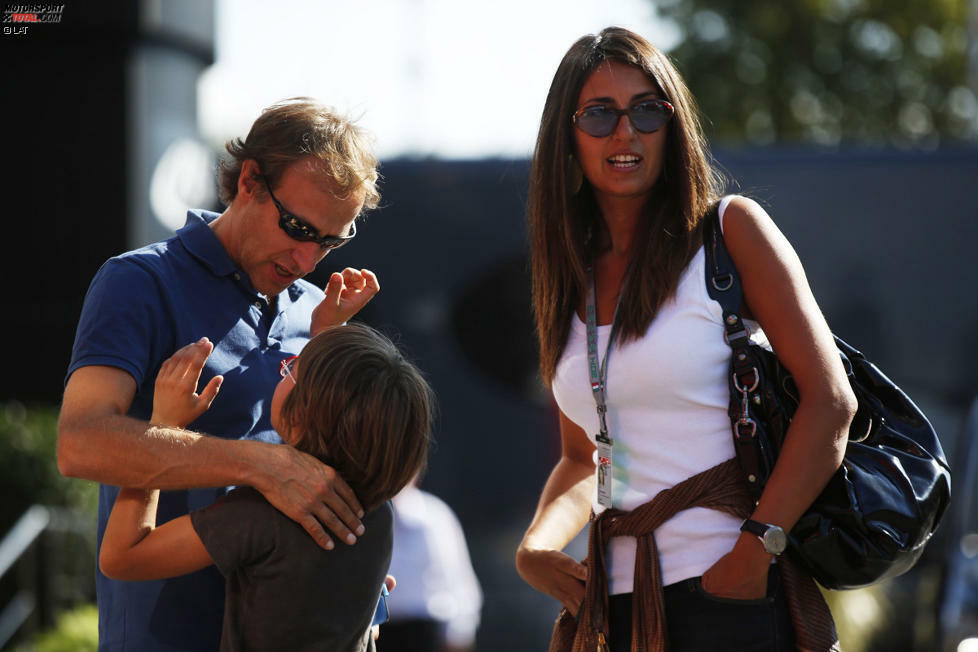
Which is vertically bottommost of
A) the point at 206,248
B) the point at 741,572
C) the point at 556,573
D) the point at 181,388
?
the point at 556,573

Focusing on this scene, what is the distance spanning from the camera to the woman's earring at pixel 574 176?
214 centimetres

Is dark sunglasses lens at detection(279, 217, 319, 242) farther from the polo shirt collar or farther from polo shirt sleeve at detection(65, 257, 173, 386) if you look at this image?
polo shirt sleeve at detection(65, 257, 173, 386)

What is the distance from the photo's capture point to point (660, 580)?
6.01ft

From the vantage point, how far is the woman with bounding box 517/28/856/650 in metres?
1.77

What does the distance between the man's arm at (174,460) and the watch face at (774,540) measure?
69 centimetres

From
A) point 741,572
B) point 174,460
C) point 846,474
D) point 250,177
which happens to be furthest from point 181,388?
point 846,474

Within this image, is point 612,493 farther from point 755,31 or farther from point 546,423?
point 755,31

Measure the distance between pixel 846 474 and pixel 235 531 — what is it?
1049 mm

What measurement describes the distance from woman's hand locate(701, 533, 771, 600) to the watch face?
0.06 feet

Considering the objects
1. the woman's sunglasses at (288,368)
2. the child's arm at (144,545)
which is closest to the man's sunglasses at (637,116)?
the woman's sunglasses at (288,368)

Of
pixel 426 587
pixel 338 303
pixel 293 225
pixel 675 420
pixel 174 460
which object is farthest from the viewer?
pixel 426 587

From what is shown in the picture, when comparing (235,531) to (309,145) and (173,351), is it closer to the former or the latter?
(173,351)

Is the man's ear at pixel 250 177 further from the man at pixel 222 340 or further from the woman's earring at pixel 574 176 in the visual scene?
the woman's earring at pixel 574 176

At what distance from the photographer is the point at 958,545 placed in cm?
452
